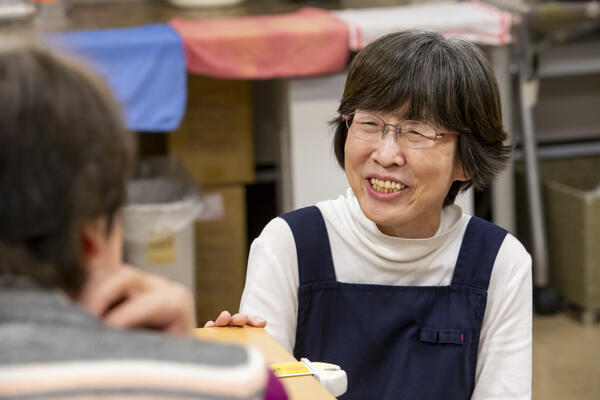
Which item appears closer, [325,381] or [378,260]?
[325,381]

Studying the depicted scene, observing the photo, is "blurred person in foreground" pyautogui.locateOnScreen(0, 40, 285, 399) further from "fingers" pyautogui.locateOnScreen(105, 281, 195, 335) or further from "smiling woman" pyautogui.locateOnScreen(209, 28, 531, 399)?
"smiling woman" pyautogui.locateOnScreen(209, 28, 531, 399)

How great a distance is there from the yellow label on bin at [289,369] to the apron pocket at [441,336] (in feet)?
1.07

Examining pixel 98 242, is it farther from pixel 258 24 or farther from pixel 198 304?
pixel 198 304

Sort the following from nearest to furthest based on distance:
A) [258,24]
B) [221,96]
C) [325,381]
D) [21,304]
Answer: [21,304], [325,381], [258,24], [221,96]

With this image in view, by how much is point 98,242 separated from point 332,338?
0.78 meters

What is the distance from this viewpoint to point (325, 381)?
3.55 feet

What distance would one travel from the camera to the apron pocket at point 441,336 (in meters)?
1.34

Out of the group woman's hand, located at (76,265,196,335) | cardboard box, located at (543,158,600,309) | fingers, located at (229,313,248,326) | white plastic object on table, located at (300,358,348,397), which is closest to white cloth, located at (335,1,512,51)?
cardboard box, located at (543,158,600,309)

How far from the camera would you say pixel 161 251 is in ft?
9.08

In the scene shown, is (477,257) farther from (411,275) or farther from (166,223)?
(166,223)

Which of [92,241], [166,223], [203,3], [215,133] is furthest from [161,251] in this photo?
[92,241]

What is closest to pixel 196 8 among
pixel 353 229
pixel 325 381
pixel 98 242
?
pixel 353 229

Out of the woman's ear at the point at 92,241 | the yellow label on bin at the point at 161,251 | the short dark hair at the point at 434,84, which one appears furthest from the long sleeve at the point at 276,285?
the yellow label on bin at the point at 161,251

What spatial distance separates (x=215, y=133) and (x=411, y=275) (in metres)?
1.56
